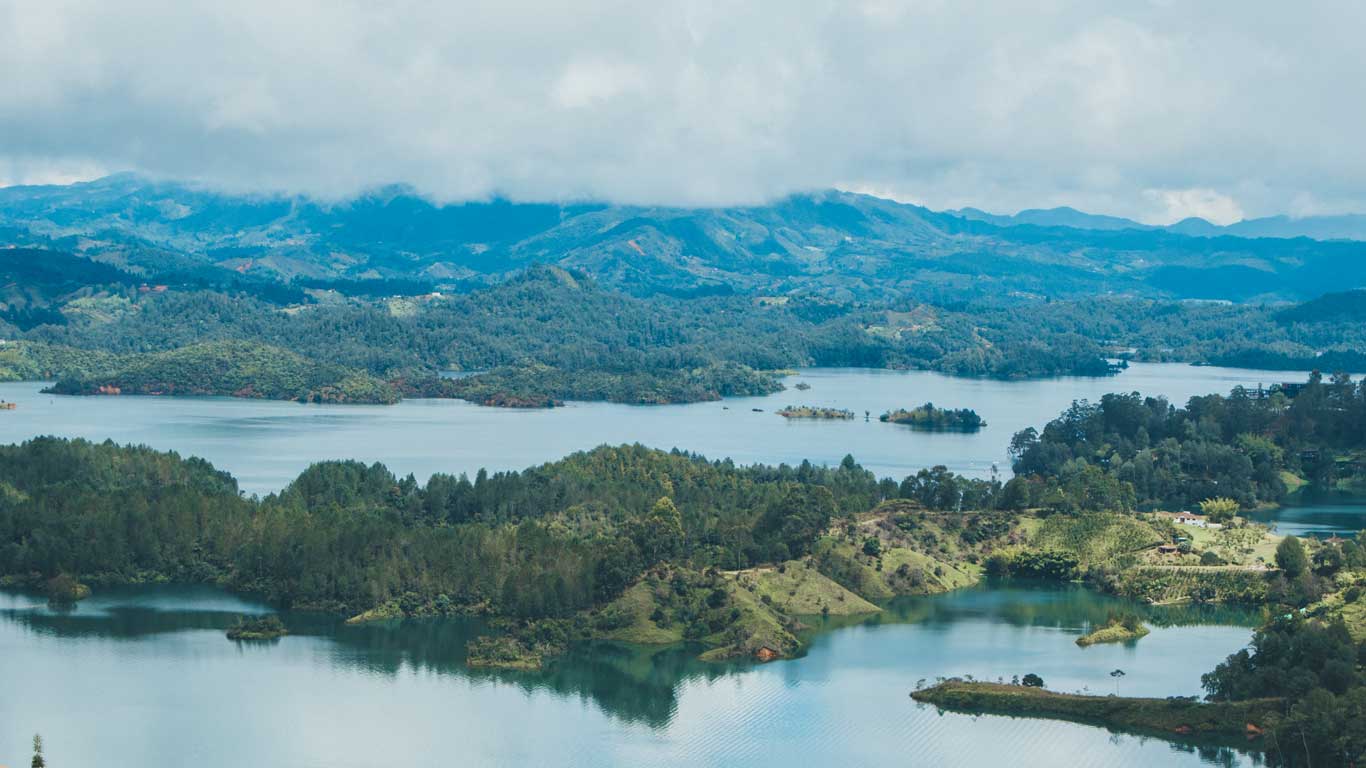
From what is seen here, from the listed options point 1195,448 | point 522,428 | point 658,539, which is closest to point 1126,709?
point 658,539

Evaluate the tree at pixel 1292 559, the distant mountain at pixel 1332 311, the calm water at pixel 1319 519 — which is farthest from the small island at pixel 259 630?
the distant mountain at pixel 1332 311

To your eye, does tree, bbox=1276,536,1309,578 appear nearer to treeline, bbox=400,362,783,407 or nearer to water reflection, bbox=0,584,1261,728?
water reflection, bbox=0,584,1261,728

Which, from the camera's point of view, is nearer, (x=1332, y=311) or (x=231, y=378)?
(x=231, y=378)

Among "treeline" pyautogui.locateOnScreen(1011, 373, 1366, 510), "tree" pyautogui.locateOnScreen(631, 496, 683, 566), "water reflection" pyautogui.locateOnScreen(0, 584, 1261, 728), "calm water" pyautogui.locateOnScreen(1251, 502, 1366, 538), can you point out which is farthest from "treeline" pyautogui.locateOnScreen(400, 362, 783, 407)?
"tree" pyautogui.locateOnScreen(631, 496, 683, 566)

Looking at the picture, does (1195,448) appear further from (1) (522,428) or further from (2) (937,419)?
(1) (522,428)

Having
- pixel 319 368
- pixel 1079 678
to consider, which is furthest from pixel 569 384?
pixel 1079 678

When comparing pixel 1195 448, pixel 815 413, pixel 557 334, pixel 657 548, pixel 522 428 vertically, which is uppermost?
pixel 557 334
